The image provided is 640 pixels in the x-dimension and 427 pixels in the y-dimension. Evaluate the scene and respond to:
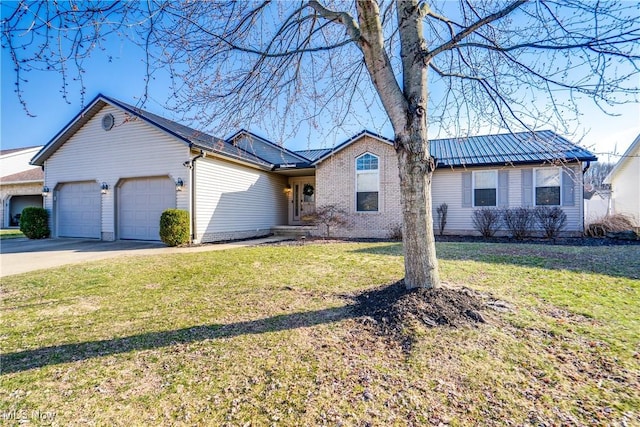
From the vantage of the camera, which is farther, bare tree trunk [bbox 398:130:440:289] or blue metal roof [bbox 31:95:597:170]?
blue metal roof [bbox 31:95:597:170]

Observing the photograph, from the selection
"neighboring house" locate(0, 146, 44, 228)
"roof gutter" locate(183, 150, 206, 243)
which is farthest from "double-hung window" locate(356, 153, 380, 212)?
"neighboring house" locate(0, 146, 44, 228)

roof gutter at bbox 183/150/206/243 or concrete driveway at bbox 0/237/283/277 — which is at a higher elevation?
roof gutter at bbox 183/150/206/243

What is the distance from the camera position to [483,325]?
3236mm

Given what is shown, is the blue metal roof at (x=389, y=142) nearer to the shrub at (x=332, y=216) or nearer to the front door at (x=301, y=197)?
the front door at (x=301, y=197)

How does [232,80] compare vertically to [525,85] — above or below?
above

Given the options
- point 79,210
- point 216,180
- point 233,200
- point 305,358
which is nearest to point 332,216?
point 233,200

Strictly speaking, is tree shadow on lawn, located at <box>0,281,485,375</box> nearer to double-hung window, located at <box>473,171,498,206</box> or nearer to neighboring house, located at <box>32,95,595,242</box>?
neighboring house, located at <box>32,95,595,242</box>

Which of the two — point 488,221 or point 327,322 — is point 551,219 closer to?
point 488,221

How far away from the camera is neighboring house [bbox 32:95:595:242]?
457 inches

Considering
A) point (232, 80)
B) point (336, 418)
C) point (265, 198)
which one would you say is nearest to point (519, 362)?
point (336, 418)

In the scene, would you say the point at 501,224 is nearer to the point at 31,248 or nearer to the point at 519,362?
the point at 519,362

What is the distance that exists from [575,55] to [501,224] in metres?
10.1

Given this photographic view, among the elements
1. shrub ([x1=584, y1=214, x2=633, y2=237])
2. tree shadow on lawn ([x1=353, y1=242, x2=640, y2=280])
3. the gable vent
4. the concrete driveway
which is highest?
the gable vent

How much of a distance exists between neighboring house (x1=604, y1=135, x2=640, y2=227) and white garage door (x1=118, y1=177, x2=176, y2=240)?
18.5 metres
